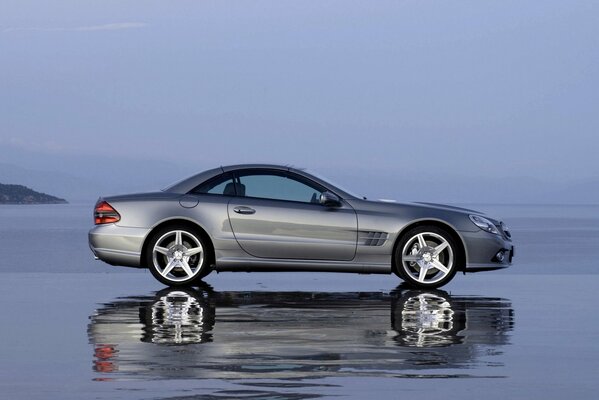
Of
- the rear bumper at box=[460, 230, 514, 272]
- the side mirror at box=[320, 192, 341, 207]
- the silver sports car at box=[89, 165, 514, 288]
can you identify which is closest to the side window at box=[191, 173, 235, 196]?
the silver sports car at box=[89, 165, 514, 288]

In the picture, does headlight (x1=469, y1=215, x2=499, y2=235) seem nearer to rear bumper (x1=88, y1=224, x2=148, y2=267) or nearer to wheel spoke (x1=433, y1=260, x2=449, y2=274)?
wheel spoke (x1=433, y1=260, x2=449, y2=274)

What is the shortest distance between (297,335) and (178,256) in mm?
5700

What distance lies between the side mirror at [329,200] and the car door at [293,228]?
0.05 metres

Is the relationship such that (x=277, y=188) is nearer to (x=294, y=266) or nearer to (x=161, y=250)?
(x=294, y=266)

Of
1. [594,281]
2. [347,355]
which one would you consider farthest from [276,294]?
[347,355]

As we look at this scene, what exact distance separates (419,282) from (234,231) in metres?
2.30

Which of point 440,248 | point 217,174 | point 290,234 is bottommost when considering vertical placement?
point 440,248

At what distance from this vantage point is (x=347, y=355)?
8867mm

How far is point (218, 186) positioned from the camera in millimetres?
15930

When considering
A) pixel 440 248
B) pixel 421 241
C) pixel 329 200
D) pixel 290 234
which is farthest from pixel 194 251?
pixel 440 248

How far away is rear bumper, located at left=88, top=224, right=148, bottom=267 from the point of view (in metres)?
15.6

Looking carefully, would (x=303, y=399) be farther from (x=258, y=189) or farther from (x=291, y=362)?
(x=258, y=189)

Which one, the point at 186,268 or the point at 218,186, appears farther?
the point at 218,186

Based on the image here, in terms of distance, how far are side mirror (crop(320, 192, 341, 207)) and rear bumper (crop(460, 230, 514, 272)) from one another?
1550mm
